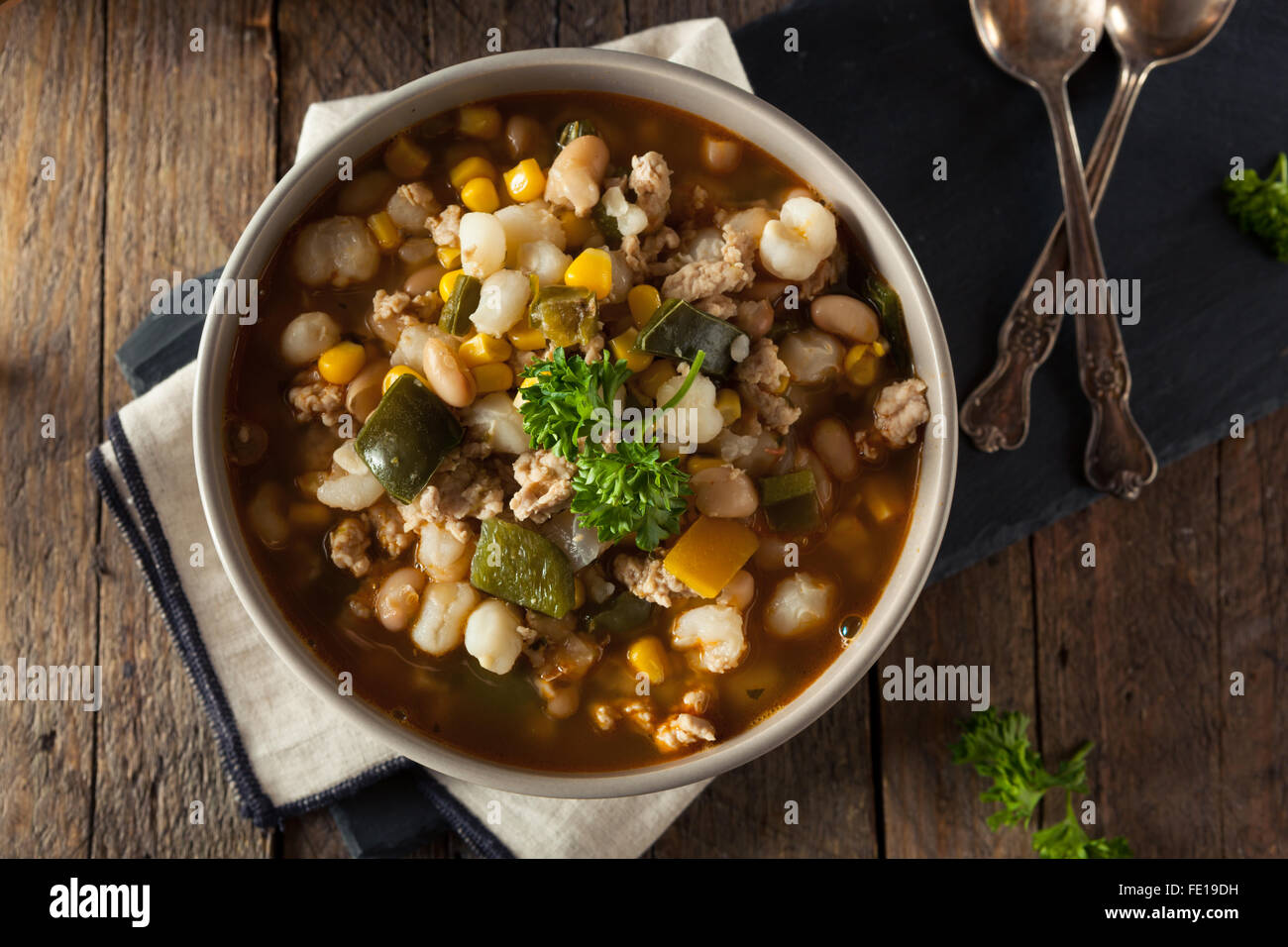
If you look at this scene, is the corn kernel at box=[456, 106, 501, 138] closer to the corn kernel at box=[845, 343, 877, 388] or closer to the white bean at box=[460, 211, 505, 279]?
the white bean at box=[460, 211, 505, 279]

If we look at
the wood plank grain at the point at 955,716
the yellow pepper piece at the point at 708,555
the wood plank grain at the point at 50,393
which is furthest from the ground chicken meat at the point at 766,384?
the wood plank grain at the point at 50,393

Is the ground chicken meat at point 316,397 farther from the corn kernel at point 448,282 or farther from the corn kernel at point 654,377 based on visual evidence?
the corn kernel at point 654,377

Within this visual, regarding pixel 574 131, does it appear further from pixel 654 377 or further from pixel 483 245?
pixel 654 377

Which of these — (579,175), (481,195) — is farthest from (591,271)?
(481,195)

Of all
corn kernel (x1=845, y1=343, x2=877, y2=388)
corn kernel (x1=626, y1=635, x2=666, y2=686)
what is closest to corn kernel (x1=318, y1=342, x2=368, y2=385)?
corn kernel (x1=626, y1=635, x2=666, y2=686)

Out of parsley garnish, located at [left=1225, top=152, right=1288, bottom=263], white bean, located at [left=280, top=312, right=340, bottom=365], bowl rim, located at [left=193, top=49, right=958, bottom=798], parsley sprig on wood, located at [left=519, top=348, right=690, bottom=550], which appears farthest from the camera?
parsley garnish, located at [left=1225, top=152, right=1288, bottom=263]

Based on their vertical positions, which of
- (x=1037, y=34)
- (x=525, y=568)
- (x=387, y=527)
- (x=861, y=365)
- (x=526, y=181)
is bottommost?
(x=525, y=568)
